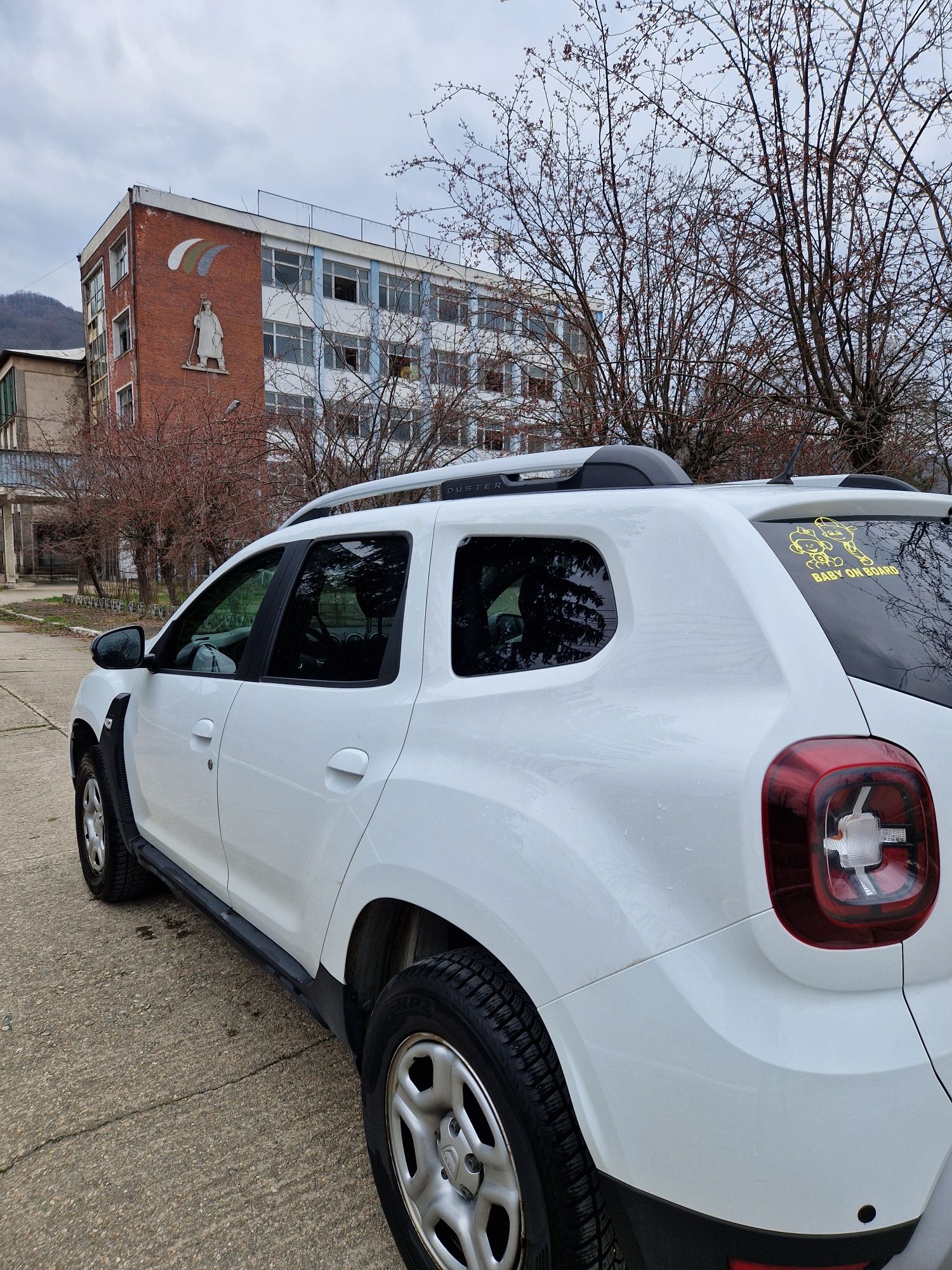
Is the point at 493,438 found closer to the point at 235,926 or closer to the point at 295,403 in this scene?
the point at 295,403

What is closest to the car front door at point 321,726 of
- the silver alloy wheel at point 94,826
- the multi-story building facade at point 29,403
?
the silver alloy wheel at point 94,826

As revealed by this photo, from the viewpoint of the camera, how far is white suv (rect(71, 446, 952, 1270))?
131 cm

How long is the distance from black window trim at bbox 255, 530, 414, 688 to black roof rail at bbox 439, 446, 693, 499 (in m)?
0.39

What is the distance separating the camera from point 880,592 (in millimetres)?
1605

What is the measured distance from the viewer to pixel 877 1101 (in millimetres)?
1269

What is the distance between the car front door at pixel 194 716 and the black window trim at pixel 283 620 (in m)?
0.10

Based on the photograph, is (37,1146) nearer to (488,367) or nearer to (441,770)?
(441,770)

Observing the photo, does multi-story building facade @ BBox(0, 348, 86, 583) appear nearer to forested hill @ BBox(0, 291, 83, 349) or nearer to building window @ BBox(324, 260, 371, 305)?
building window @ BBox(324, 260, 371, 305)

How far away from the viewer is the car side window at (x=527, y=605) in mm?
1763

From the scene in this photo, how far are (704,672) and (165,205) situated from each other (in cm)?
4224

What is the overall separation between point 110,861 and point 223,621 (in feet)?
4.89

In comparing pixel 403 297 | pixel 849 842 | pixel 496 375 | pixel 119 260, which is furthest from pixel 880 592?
pixel 119 260

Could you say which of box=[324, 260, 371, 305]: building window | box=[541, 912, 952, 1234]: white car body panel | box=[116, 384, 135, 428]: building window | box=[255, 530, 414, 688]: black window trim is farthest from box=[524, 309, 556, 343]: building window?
box=[324, 260, 371, 305]: building window

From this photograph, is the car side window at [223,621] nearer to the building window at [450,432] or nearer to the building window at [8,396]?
the building window at [450,432]
